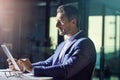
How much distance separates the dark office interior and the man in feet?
11.5

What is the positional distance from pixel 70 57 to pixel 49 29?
416cm

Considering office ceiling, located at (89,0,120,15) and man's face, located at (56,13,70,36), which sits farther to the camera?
office ceiling, located at (89,0,120,15)

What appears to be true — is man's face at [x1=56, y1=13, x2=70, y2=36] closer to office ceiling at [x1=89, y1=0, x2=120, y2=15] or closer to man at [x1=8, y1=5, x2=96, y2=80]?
man at [x1=8, y1=5, x2=96, y2=80]

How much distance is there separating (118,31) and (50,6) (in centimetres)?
128

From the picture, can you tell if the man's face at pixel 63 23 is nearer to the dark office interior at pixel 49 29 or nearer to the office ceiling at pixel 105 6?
the dark office interior at pixel 49 29

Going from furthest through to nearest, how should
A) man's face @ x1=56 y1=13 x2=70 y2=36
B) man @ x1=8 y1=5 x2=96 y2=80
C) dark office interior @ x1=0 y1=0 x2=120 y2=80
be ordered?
dark office interior @ x1=0 y1=0 x2=120 y2=80
man's face @ x1=56 y1=13 x2=70 y2=36
man @ x1=8 y1=5 x2=96 y2=80

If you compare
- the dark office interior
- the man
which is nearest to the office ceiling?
the dark office interior

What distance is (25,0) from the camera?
7.25 m

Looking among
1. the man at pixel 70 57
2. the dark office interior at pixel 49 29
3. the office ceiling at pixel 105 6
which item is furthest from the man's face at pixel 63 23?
the office ceiling at pixel 105 6

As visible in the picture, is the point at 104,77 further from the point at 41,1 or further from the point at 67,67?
the point at 67,67

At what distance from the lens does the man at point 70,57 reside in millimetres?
2832

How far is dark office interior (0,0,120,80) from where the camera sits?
6840 mm

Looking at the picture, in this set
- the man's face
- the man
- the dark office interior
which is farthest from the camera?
the dark office interior

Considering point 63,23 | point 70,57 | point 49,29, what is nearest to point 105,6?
point 49,29
